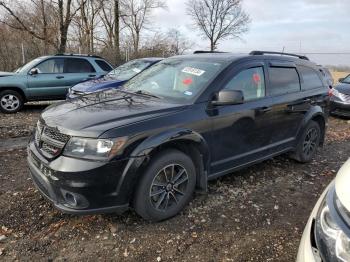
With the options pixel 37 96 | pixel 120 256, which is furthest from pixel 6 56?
pixel 120 256

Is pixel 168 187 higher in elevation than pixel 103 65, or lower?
lower

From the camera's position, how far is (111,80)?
365 inches

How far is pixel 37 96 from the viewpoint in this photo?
10.3 metres

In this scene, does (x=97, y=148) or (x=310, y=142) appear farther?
(x=310, y=142)

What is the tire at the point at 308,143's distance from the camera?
562 centimetres

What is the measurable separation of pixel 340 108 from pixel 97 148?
8762mm

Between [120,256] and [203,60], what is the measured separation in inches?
102

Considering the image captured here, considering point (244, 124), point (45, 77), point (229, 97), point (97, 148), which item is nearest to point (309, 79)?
point (244, 124)

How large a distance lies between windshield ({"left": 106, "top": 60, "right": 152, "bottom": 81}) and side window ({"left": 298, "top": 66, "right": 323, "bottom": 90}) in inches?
195

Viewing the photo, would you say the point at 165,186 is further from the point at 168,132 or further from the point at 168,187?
the point at 168,132

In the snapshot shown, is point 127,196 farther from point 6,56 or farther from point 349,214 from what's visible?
point 6,56

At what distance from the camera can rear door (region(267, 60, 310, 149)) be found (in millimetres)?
4914

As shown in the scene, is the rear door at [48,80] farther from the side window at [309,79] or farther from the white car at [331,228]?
the white car at [331,228]

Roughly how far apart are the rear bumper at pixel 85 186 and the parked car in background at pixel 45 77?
735 cm
